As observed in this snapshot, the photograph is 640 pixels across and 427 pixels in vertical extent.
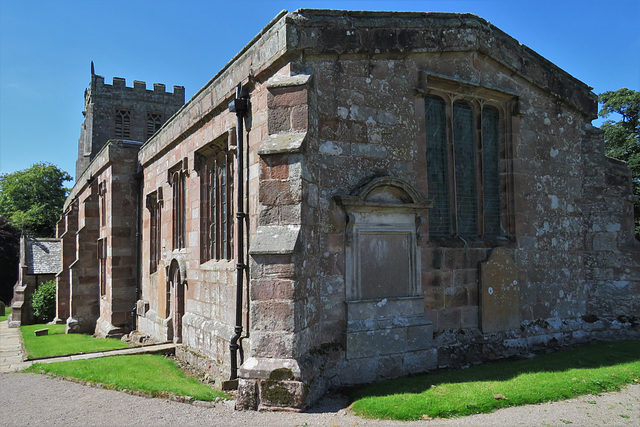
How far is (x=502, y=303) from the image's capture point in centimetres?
851

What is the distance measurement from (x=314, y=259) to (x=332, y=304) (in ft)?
2.54

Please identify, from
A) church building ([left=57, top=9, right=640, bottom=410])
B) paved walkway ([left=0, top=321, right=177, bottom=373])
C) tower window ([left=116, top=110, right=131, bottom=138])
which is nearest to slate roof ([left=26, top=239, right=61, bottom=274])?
tower window ([left=116, top=110, right=131, bottom=138])

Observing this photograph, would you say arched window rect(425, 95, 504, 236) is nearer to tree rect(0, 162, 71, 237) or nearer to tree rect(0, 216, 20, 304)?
tree rect(0, 216, 20, 304)

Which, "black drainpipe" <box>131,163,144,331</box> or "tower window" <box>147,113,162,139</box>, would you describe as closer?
Answer: "black drainpipe" <box>131,163,144,331</box>

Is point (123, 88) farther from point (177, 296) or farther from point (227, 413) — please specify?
point (227, 413)

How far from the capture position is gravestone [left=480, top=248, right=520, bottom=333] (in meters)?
8.31

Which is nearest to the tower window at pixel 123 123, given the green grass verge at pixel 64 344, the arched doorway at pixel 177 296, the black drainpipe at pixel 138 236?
the green grass verge at pixel 64 344

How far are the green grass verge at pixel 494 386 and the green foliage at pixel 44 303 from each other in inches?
821

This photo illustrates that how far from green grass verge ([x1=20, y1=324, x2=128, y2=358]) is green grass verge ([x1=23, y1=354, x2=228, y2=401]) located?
1815mm

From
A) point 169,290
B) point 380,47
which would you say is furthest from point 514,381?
point 169,290

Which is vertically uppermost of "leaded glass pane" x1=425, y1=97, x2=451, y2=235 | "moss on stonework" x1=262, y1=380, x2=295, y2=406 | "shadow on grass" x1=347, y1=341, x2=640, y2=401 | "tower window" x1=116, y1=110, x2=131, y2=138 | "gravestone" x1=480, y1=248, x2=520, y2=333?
"tower window" x1=116, y1=110, x2=131, y2=138

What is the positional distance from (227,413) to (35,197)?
48.0 m

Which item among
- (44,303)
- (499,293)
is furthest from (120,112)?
(499,293)

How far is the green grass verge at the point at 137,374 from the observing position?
23.0 ft
